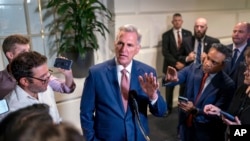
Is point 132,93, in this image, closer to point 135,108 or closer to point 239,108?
point 135,108

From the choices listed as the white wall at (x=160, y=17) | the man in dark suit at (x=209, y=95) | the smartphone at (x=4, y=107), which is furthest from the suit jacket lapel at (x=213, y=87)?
the white wall at (x=160, y=17)

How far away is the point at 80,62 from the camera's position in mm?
2889

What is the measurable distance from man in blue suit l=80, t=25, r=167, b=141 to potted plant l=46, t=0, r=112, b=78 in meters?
1.36

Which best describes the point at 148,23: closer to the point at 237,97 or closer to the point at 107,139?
the point at 237,97

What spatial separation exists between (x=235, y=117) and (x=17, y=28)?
2446 millimetres

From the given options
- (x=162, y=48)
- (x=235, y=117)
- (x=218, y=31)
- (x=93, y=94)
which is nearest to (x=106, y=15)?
(x=162, y=48)

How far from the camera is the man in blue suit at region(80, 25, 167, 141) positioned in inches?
54.3

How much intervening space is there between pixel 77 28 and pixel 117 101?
5.21ft

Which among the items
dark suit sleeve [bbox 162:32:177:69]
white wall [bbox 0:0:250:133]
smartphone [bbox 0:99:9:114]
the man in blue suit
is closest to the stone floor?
white wall [bbox 0:0:250:133]

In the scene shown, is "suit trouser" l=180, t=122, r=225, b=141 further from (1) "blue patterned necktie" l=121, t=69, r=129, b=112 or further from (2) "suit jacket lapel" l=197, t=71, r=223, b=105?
(1) "blue patterned necktie" l=121, t=69, r=129, b=112

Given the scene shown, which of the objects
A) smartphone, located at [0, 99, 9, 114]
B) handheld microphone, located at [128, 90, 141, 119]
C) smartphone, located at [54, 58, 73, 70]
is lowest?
handheld microphone, located at [128, 90, 141, 119]

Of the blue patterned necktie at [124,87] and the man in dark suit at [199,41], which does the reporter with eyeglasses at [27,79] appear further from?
the man in dark suit at [199,41]

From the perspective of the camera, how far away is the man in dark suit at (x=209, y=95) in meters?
1.69

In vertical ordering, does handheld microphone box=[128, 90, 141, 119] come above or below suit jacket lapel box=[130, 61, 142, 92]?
below
